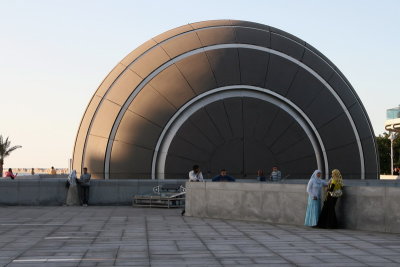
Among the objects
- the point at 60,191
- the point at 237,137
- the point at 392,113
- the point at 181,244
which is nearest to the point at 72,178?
the point at 60,191

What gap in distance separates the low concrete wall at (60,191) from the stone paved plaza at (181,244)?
693 cm

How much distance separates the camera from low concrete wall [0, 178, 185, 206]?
2589 centimetres

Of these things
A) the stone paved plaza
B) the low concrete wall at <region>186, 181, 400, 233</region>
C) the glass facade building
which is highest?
the glass facade building

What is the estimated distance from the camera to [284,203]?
59.3 feet

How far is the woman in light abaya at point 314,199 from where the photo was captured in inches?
663

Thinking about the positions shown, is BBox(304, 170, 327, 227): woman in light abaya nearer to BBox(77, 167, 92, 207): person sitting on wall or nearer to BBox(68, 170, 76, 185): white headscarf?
BBox(77, 167, 92, 207): person sitting on wall

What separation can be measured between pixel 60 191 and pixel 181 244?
14.4 meters

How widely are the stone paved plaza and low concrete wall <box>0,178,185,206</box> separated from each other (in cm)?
693

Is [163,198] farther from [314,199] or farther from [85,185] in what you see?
[314,199]

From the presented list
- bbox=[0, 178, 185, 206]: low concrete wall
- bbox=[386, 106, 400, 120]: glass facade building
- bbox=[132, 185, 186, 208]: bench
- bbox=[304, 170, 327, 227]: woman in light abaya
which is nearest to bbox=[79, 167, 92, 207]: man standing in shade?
bbox=[0, 178, 185, 206]: low concrete wall

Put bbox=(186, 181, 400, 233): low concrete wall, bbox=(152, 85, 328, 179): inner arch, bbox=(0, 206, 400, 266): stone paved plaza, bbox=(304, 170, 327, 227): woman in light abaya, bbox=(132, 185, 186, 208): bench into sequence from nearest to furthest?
bbox=(0, 206, 400, 266): stone paved plaza → bbox=(186, 181, 400, 233): low concrete wall → bbox=(304, 170, 327, 227): woman in light abaya → bbox=(132, 185, 186, 208): bench → bbox=(152, 85, 328, 179): inner arch

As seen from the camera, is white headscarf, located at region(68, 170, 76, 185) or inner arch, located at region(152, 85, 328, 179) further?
inner arch, located at region(152, 85, 328, 179)

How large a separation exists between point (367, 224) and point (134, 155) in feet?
44.6

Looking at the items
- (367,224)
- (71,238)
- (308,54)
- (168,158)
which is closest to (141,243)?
(71,238)
